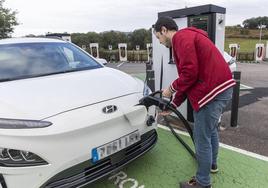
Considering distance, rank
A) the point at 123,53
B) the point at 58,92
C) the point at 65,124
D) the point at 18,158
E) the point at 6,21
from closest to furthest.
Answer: the point at 18,158 → the point at 65,124 → the point at 58,92 → the point at 123,53 → the point at 6,21

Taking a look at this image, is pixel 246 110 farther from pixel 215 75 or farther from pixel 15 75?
pixel 15 75

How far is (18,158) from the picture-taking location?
7.53 feet

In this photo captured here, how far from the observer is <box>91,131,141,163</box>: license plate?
261 cm

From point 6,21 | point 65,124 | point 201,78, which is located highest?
point 6,21

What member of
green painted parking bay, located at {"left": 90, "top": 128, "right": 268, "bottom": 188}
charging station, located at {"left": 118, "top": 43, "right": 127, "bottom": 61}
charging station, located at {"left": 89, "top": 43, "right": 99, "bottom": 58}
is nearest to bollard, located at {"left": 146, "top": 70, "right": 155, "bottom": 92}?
green painted parking bay, located at {"left": 90, "top": 128, "right": 268, "bottom": 188}

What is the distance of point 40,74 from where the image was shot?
3.43 metres

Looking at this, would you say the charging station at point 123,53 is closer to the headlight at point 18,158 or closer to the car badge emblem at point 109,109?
the car badge emblem at point 109,109

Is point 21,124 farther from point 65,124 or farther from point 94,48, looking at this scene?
point 94,48

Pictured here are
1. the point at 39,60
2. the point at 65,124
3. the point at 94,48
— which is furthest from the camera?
the point at 94,48

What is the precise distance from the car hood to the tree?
95.8 feet

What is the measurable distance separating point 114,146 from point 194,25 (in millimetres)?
2682

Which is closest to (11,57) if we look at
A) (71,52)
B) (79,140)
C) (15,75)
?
(15,75)

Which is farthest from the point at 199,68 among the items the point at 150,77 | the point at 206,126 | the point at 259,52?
the point at 259,52

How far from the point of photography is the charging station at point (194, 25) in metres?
4.31
